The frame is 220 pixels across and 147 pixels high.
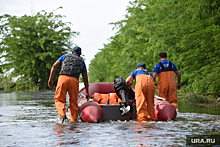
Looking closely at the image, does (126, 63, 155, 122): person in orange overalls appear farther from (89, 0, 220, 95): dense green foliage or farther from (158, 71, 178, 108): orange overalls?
(89, 0, 220, 95): dense green foliage

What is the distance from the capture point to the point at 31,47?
55.1m

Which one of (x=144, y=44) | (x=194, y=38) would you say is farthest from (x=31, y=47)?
(x=194, y=38)

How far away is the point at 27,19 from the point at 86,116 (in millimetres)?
47737

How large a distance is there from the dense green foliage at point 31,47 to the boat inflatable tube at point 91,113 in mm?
43484

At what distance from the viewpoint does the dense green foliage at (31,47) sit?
54125 mm

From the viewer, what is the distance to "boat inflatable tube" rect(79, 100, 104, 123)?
10008 millimetres

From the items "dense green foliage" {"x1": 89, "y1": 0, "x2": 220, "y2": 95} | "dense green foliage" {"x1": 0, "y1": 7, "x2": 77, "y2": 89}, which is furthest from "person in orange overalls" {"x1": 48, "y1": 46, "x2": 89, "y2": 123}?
"dense green foliage" {"x1": 0, "y1": 7, "x2": 77, "y2": 89}

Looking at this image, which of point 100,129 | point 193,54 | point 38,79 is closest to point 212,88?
point 193,54

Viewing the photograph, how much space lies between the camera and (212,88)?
642 inches

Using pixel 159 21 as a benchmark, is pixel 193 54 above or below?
below

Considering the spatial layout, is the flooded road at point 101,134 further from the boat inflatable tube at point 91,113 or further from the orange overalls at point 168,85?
the orange overalls at point 168,85

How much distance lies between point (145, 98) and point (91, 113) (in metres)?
1.43

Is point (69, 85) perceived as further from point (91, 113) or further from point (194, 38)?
point (194, 38)

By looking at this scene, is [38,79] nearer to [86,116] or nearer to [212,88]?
[212,88]
